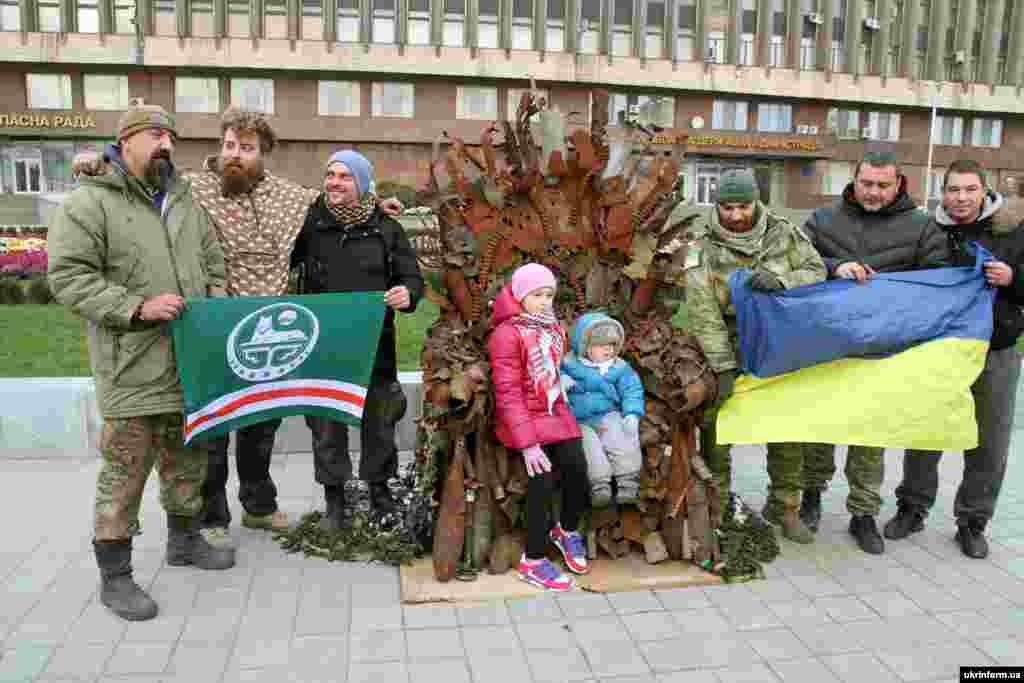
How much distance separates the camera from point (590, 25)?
37.0 m

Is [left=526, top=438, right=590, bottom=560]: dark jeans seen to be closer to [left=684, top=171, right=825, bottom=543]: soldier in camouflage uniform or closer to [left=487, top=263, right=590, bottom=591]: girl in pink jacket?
[left=487, top=263, right=590, bottom=591]: girl in pink jacket

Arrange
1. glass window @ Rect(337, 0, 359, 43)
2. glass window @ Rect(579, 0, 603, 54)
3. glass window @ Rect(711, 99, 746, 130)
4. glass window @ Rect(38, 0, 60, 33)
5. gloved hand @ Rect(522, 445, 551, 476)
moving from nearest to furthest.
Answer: gloved hand @ Rect(522, 445, 551, 476)
glass window @ Rect(38, 0, 60, 33)
glass window @ Rect(337, 0, 359, 43)
glass window @ Rect(579, 0, 603, 54)
glass window @ Rect(711, 99, 746, 130)

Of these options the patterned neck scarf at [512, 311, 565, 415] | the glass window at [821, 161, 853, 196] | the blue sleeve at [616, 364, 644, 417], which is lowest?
the blue sleeve at [616, 364, 644, 417]

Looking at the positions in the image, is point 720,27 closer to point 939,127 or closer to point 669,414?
point 939,127

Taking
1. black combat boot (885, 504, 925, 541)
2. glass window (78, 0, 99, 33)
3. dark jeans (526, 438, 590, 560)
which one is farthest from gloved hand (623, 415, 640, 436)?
glass window (78, 0, 99, 33)

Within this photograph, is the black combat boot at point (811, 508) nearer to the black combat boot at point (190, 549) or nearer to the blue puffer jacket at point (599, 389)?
the blue puffer jacket at point (599, 389)

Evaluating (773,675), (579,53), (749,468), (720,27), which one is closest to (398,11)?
(579,53)

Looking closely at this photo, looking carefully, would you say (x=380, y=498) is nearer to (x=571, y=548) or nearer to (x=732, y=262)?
(x=571, y=548)

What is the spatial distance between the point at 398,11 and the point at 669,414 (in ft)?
114

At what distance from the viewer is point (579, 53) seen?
36.6 metres

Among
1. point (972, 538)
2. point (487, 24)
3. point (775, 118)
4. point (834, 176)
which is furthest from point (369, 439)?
point (834, 176)

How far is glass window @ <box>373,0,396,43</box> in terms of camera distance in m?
35.2

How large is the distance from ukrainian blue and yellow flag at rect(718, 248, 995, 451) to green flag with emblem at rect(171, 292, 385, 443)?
1.94 m

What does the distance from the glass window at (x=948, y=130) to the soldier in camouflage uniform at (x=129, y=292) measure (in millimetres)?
46565
